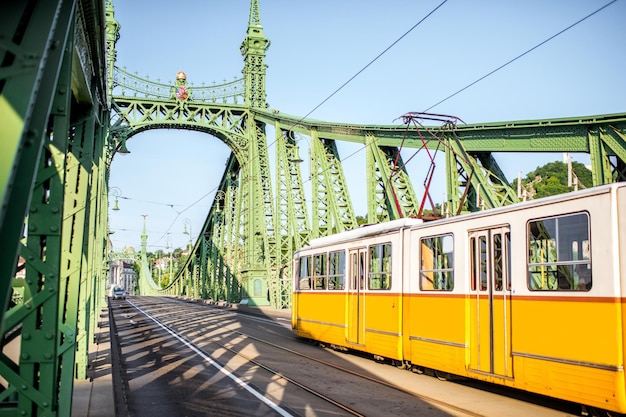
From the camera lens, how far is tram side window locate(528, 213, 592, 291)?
26.6ft

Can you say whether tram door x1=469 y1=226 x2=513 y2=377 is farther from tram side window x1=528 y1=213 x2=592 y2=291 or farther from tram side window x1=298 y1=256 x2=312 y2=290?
tram side window x1=298 y1=256 x2=312 y2=290

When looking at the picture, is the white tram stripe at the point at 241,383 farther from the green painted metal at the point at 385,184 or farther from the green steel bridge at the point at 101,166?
the green painted metal at the point at 385,184

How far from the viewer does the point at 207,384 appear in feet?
35.6

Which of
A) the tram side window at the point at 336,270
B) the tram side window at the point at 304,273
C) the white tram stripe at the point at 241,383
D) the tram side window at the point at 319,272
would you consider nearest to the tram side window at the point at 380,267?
the tram side window at the point at 336,270

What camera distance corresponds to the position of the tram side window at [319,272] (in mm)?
16547

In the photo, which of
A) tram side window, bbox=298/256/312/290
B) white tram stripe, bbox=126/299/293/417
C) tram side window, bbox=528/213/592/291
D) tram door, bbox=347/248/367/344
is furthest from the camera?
tram side window, bbox=298/256/312/290

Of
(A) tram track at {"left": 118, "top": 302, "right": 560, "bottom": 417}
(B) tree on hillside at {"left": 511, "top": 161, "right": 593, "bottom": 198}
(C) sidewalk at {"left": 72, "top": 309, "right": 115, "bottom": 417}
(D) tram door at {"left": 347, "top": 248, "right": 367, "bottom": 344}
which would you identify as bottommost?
(A) tram track at {"left": 118, "top": 302, "right": 560, "bottom": 417}

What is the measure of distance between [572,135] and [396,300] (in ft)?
22.6

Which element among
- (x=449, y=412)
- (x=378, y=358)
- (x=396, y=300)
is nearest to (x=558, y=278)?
(x=449, y=412)

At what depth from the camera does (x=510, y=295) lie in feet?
30.5

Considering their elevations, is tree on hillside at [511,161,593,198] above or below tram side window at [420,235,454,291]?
above

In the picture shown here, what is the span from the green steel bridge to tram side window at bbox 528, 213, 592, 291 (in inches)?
147

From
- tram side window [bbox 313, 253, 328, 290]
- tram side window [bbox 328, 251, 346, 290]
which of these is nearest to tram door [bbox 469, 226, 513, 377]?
tram side window [bbox 328, 251, 346, 290]

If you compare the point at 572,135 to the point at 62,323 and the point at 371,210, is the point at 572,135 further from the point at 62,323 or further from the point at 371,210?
the point at 62,323
